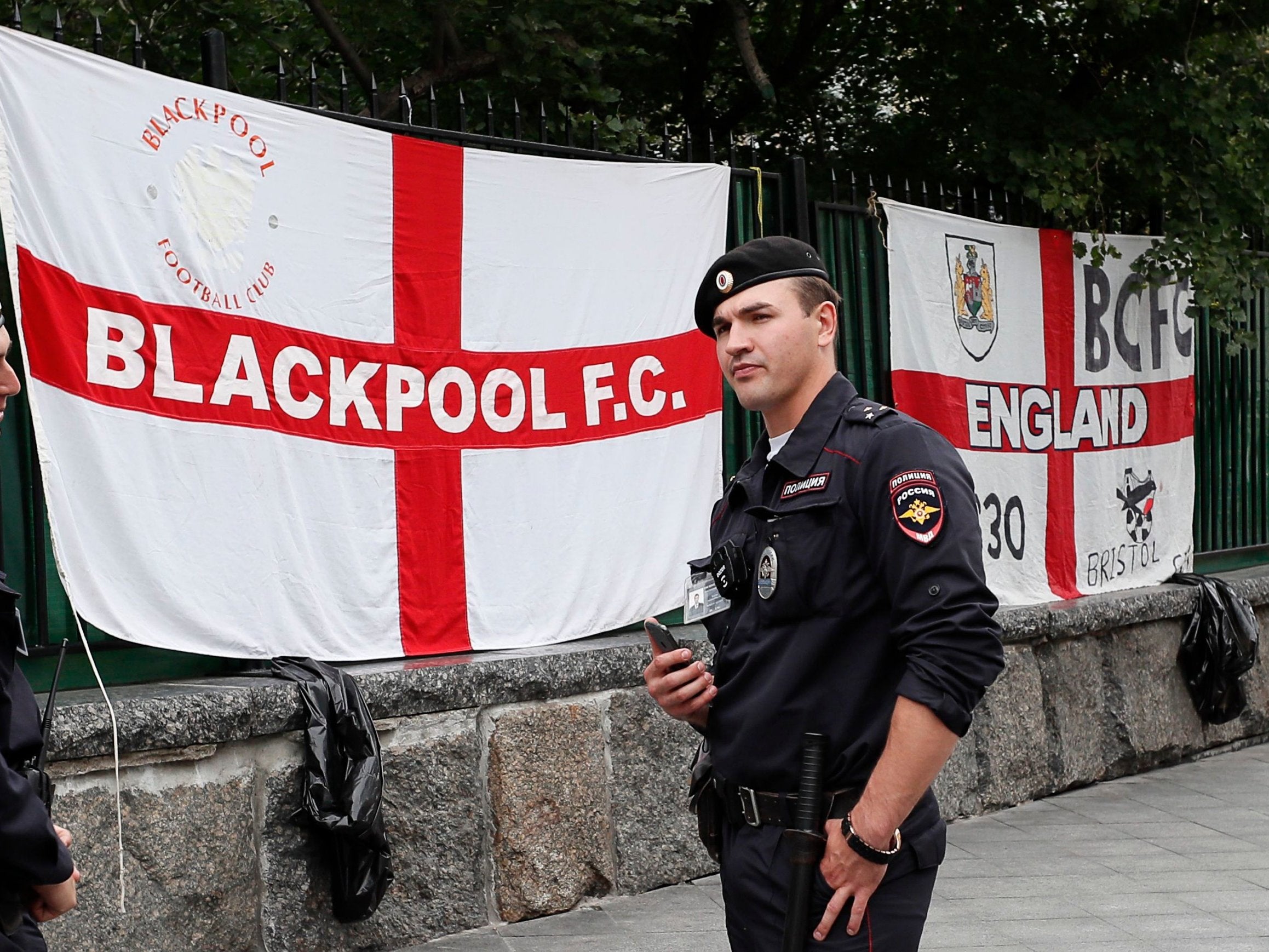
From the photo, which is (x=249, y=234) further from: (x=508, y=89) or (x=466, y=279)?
(x=508, y=89)

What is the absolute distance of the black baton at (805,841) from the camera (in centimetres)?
247

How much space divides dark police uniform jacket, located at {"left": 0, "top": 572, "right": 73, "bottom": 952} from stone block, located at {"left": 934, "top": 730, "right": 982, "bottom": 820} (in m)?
4.67

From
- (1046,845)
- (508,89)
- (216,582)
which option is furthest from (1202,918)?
(508,89)

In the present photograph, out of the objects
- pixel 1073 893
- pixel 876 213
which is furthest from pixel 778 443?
pixel 876 213

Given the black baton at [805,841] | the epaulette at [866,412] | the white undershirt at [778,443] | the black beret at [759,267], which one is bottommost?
the black baton at [805,841]

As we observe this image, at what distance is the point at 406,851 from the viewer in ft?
15.3

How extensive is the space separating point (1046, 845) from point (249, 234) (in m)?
4.05

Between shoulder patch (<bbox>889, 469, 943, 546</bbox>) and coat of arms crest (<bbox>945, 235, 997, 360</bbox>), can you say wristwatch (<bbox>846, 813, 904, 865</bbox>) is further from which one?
coat of arms crest (<bbox>945, 235, 997, 360</bbox>)

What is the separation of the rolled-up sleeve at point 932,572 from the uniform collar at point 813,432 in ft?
0.42

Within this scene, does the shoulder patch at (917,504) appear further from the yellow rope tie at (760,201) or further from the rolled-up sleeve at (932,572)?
the yellow rope tie at (760,201)

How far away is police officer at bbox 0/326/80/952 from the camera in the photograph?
2221mm

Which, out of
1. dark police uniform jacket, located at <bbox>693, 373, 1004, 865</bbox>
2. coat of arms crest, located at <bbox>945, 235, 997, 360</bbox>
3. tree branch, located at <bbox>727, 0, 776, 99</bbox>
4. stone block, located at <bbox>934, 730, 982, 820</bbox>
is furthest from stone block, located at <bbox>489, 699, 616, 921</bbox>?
tree branch, located at <bbox>727, 0, 776, 99</bbox>

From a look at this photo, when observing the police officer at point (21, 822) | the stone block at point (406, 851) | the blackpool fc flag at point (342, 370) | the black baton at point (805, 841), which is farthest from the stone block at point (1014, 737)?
the police officer at point (21, 822)

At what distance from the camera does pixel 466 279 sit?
5016 millimetres
